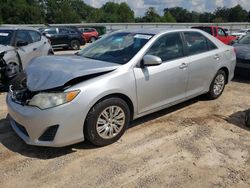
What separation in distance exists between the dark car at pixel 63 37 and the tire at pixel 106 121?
588 inches

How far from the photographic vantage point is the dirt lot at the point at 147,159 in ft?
10.7

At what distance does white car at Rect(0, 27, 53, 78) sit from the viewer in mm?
6627

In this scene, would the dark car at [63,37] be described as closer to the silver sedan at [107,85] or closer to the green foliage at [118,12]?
the silver sedan at [107,85]

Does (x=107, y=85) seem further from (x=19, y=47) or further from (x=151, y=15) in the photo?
(x=151, y=15)

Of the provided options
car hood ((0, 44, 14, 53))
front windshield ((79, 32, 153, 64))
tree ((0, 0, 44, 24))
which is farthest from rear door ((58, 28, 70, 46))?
tree ((0, 0, 44, 24))

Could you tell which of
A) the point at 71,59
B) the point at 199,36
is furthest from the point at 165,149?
the point at 199,36

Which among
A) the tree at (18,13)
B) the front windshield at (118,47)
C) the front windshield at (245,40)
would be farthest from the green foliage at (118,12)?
the front windshield at (118,47)

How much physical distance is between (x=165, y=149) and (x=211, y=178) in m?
0.80

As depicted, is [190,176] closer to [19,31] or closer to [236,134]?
[236,134]

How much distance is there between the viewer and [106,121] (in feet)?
12.8

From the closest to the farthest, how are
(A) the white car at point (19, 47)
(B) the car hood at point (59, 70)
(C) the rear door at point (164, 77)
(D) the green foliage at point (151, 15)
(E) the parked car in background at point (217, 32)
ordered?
(B) the car hood at point (59, 70), (C) the rear door at point (164, 77), (A) the white car at point (19, 47), (E) the parked car in background at point (217, 32), (D) the green foliage at point (151, 15)

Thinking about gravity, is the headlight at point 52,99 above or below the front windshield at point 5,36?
below

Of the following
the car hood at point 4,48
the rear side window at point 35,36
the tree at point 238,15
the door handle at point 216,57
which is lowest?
the tree at point 238,15

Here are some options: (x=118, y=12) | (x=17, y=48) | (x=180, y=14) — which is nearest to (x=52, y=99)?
(x=17, y=48)
